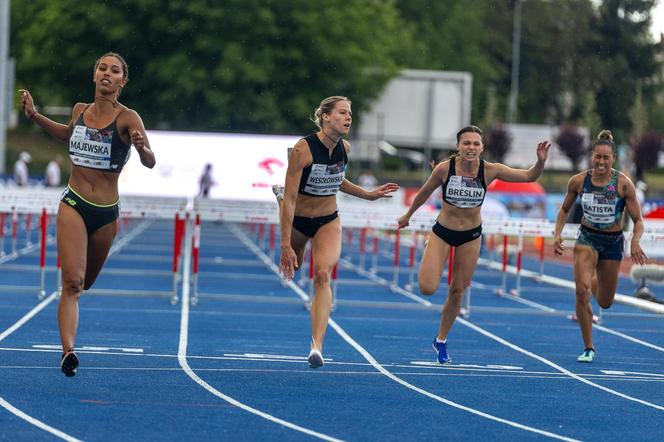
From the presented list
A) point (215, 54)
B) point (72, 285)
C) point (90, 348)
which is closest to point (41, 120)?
point (72, 285)

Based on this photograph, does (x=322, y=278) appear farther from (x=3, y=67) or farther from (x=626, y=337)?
(x=3, y=67)

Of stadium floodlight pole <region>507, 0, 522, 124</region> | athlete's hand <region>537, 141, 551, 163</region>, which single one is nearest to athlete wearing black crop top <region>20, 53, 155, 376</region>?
athlete's hand <region>537, 141, 551, 163</region>

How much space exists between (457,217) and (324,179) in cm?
155

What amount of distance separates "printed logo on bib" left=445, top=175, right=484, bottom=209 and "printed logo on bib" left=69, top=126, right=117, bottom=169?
9.86 feet

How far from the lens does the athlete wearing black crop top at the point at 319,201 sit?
397 inches

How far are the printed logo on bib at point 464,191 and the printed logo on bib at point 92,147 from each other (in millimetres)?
3004

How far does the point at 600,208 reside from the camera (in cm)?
1199

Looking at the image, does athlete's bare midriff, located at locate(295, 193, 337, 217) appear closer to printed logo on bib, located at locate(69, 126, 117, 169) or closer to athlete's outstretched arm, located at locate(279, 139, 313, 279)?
athlete's outstretched arm, located at locate(279, 139, 313, 279)

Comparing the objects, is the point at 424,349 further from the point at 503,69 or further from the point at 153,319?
the point at 503,69

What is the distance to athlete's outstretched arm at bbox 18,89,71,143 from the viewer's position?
942 centimetres

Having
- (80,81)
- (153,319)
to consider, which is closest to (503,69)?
(80,81)

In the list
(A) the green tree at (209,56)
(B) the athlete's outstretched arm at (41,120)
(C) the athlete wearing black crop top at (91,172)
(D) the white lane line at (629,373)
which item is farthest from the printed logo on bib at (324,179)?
(A) the green tree at (209,56)

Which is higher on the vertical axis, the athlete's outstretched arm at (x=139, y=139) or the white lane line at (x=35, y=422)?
the athlete's outstretched arm at (x=139, y=139)

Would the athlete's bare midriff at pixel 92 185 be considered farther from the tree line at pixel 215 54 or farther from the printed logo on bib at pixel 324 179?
the tree line at pixel 215 54
